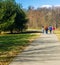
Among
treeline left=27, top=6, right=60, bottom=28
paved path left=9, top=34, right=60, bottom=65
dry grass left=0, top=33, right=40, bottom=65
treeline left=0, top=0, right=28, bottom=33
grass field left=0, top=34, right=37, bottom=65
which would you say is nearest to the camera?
paved path left=9, top=34, right=60, bottom=65

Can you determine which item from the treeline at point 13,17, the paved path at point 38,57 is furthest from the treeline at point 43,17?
the paved path at point 38,57

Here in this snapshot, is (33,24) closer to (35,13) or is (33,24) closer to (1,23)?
(35,13)

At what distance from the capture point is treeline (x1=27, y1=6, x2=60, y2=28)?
115688 mm

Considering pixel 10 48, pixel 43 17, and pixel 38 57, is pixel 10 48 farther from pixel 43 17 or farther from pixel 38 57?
pixel 43 17

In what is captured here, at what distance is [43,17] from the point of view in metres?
124

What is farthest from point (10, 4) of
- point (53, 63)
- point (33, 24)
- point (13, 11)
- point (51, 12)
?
point (51, 12)

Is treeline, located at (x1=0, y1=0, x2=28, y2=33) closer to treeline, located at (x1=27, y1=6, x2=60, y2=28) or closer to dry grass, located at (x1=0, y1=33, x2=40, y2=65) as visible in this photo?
dry grass, located at (x1=0, y1=33, x2=40, y2=65)

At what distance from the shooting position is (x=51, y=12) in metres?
124

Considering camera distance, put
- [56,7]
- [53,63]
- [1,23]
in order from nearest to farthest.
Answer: [53,63] < [1,23] < [56,7]

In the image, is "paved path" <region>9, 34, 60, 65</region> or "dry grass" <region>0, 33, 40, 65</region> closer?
"paved path" <region>9, 34, 60, 65</region>

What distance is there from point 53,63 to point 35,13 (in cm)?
11590

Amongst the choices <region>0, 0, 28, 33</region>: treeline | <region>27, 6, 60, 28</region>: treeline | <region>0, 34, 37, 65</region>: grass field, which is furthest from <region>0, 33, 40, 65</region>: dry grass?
<region>27, 6, 60, 28</region>: treeline

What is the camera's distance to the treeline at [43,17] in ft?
380

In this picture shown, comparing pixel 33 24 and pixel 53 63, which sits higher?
pixel 53 63
